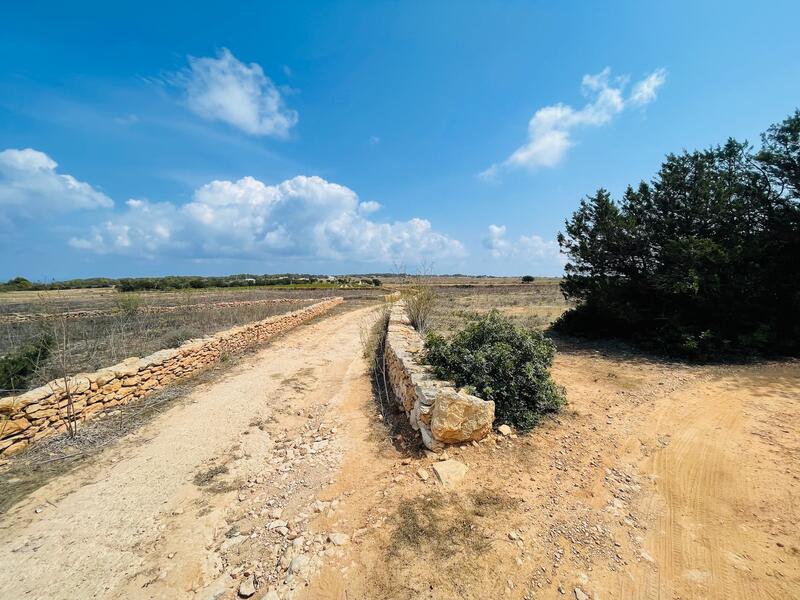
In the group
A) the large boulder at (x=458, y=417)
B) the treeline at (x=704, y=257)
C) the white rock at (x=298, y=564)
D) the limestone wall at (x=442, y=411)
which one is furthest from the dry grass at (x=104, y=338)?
the treeline at (x=704, y=257)

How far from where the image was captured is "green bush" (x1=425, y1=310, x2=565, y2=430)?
5.13 metres

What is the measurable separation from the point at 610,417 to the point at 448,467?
322cm

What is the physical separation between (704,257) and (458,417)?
9760 millimetres

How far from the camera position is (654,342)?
10.0 meters

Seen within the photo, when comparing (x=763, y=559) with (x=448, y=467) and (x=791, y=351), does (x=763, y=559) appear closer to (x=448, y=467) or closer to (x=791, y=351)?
(x=448, y=467)

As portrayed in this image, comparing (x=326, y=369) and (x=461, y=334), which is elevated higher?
(x=461, y=334)

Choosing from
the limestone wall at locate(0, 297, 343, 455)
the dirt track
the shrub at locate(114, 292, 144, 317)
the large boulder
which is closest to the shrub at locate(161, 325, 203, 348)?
the limestone wall at locate(0, 297, 343, 455)

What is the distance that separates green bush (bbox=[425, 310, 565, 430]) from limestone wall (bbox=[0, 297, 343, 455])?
6013 mm

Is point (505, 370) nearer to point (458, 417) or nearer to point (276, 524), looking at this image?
point (458, 417)

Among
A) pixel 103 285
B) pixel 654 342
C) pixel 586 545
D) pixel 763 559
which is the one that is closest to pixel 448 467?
pixel 586 545

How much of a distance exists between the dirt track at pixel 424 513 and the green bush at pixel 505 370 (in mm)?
362

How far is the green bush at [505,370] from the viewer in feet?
16.8

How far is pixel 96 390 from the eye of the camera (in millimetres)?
6031

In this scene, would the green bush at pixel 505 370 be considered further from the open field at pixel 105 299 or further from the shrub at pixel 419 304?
the open field at pixel 105 299
